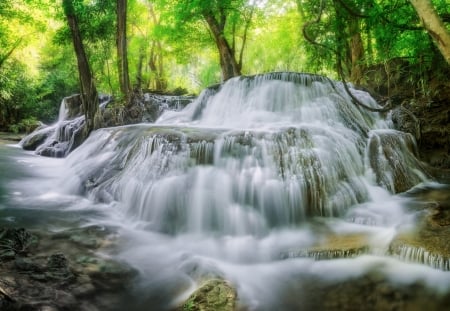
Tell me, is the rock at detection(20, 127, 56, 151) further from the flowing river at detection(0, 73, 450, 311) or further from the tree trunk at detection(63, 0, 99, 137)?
the flowing river at detection(0, 73, 450, 311)

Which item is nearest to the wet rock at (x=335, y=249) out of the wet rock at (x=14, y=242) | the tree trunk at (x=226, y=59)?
the wet rock at (x=14, y=242)

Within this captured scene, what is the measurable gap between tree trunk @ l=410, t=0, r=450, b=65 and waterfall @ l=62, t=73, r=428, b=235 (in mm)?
2936

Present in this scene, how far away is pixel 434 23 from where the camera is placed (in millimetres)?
2957

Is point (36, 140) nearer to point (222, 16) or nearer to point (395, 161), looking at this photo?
point (222, 16)

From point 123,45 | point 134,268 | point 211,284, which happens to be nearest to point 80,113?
point 123,45

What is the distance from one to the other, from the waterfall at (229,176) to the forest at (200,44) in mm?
1552

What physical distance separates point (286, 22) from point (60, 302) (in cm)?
1956

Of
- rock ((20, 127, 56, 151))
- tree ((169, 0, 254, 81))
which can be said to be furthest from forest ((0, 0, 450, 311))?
tree ((169, 0, 254, 81))

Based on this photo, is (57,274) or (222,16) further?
(222,16)

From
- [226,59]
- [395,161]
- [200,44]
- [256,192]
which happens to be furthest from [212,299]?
[200,44]

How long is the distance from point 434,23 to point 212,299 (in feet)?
9.98

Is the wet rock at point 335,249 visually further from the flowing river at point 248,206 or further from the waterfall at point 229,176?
the waterfall at point 229,176

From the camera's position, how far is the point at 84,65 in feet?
34.7

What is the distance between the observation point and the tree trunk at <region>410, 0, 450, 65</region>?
295 centimetres
